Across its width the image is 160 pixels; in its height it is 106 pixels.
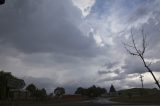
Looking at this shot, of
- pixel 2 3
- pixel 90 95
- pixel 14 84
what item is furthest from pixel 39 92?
pixel 2 3

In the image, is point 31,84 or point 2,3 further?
point 31,84

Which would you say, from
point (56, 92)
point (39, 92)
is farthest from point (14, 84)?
point (56, 92)

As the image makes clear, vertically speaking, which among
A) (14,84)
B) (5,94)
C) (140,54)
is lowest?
(140,54)

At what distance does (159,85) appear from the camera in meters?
5.03

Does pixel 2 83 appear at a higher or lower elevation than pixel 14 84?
higher

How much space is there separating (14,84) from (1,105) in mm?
25620

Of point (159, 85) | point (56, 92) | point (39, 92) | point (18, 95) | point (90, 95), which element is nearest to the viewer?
point (159, 85)

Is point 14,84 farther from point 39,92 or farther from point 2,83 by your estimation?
point 39,92

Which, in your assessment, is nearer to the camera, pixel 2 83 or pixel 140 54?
pixel 140 54

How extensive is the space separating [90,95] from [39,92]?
78437 millimetres

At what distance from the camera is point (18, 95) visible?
364ft

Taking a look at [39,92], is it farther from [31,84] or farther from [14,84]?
[14,84]

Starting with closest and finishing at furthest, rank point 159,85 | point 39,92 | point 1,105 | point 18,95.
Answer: point 159,85, point 1,105, point 18,95, point 39,92

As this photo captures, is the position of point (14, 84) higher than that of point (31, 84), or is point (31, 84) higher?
point (31, 84)
